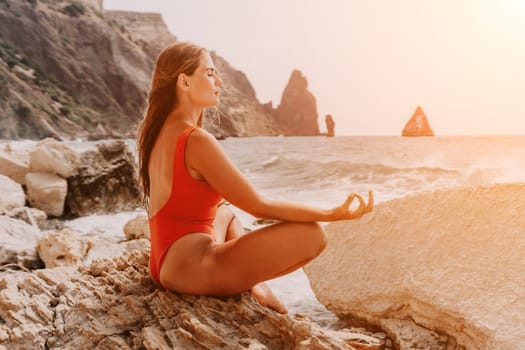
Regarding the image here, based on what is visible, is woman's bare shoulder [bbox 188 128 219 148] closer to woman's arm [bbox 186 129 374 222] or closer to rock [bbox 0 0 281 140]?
woman's arm [bbox 186 129 374 222]

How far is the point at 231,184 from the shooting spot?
2.11 metres

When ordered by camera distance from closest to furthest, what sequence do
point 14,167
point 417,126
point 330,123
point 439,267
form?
point 439,267, point 14,167, point 417,126, point 330,123

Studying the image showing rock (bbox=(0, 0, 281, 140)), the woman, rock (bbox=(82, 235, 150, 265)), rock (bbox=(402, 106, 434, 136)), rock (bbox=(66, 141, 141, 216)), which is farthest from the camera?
rock (bbox=(402, 106, 434, 136))

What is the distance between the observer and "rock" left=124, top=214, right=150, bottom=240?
6.07 m

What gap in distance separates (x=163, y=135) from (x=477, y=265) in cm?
197

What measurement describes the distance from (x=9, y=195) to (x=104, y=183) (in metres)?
2.02

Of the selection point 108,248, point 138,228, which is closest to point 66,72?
point 138,228

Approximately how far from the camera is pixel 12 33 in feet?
169

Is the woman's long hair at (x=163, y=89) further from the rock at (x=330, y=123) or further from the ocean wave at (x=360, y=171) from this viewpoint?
the rock at (x=330, y=123)

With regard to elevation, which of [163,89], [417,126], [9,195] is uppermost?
[417,126]

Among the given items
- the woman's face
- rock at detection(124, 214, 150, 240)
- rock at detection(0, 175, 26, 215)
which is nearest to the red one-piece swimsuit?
the woman's face

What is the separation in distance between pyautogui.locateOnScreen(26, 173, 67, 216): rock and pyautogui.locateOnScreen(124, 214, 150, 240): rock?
97.7 inches

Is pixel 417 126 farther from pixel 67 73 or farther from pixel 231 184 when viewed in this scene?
pixel 231 184

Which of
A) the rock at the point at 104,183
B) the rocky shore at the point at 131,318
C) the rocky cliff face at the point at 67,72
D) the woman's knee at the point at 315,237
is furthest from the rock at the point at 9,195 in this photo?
the rocky cliff face at the point at 67,72
